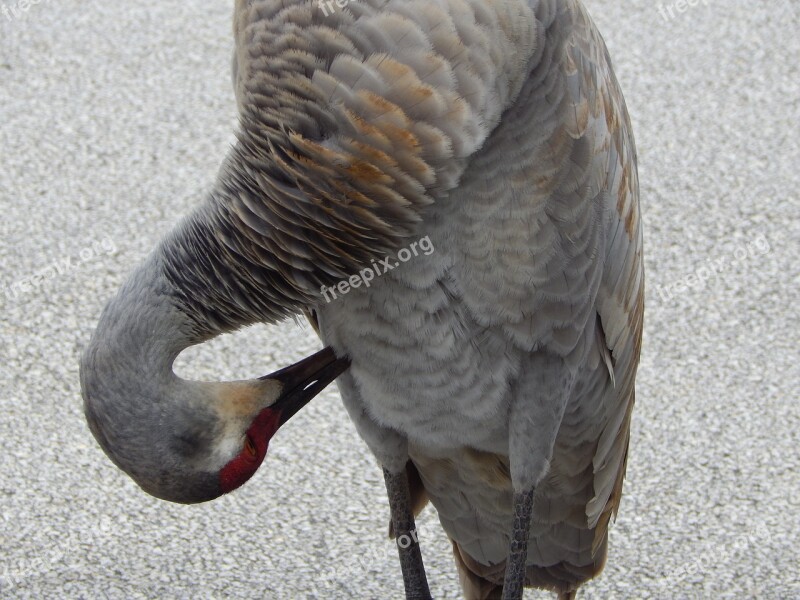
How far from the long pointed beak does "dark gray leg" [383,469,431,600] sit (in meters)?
0.50

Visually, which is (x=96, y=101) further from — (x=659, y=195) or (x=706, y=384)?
(x=706, y=384)

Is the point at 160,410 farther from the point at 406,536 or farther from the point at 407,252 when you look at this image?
the point at 406,536

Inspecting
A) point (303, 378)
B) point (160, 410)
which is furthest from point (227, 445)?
point (303, 378)

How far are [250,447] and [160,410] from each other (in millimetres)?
256

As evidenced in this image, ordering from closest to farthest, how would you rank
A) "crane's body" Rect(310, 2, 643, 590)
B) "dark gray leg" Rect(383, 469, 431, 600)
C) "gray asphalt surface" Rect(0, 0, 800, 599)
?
"crane's body" Rect(310, 2, 643, 590)
"dark gray leg" Rect(383, 469, 431, 600)
"gray asphalt surface" Rect(0, 0, 800, 599)

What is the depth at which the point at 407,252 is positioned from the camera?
271 centimetres

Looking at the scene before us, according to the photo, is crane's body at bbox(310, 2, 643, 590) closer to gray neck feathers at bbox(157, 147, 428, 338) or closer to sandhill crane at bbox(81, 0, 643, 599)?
sandhill crane at bbox(81, 0, 643, 599)

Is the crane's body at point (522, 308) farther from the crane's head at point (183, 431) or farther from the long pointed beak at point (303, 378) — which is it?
the crane's head at point (183, 431)

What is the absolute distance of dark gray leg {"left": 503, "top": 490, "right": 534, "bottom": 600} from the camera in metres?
3.11

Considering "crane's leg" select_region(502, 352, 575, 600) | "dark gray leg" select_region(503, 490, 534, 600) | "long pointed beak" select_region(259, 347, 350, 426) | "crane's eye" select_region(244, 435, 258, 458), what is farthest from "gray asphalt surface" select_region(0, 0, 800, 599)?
"crane's eye" select_region(244, 435, 258, 458)

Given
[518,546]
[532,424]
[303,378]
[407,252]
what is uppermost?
[407,252]

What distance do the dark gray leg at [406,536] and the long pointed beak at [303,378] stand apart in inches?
19.7

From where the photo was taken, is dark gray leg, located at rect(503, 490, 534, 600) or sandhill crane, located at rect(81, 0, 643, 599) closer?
sandhill crane, located at rect(81, 0, 643, 599)

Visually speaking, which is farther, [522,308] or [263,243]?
[522,308]
